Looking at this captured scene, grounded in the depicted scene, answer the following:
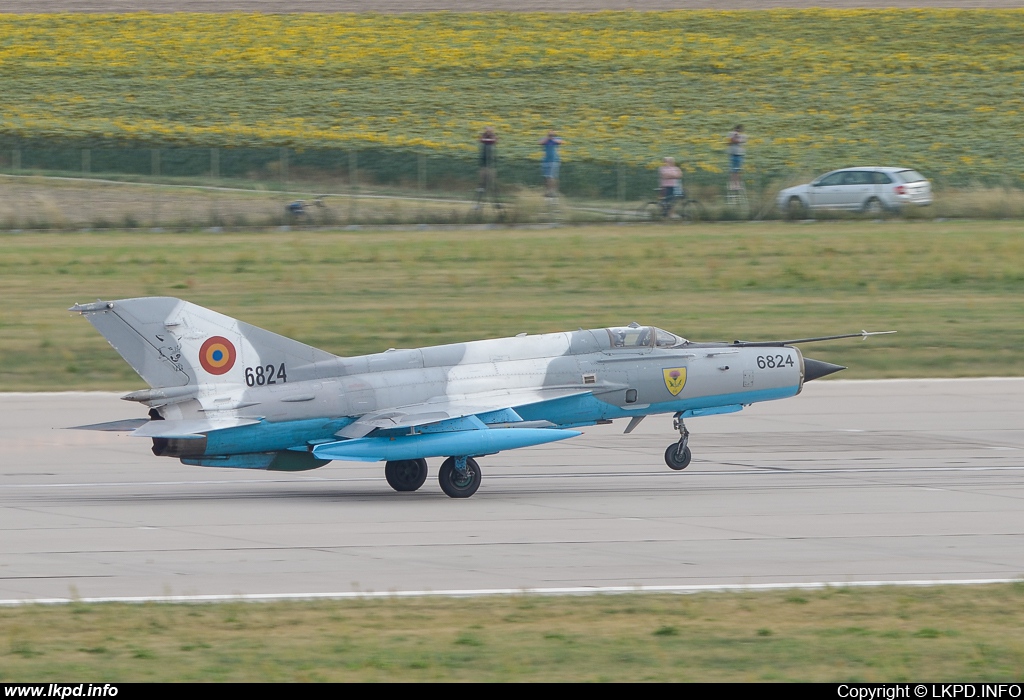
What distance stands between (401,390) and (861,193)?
28.4m

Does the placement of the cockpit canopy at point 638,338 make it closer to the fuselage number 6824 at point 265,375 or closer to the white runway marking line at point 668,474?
the white runway marking line at point 668,474

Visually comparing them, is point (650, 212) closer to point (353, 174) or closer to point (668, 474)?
point (353, 174)

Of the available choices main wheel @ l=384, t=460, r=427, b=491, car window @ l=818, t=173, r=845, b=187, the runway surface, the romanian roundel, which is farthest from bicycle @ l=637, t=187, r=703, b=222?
the romanian roundel

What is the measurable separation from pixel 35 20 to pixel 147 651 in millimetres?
65881

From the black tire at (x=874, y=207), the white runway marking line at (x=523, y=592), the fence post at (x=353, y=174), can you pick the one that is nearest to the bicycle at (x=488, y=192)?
the fence post at (x=353, y=174)

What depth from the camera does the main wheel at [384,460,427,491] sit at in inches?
660

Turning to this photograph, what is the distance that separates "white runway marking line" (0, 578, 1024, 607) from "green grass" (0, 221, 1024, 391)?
13128 millimetres

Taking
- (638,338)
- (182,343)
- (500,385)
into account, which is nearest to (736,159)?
(638,338)

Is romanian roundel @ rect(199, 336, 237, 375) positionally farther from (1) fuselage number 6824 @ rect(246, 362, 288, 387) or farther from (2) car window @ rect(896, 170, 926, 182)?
(2) car window @ rect(896, 170, 926, 182)

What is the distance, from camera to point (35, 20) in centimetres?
6931

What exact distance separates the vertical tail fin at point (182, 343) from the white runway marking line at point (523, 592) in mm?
4708

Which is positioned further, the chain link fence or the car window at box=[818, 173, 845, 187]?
the car window at box=[818, 173, 845, 187]

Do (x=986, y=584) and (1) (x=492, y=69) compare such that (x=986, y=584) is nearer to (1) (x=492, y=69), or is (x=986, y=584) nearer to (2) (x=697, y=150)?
(2) (x=697, y=150)

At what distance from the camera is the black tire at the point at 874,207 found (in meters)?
41.6
